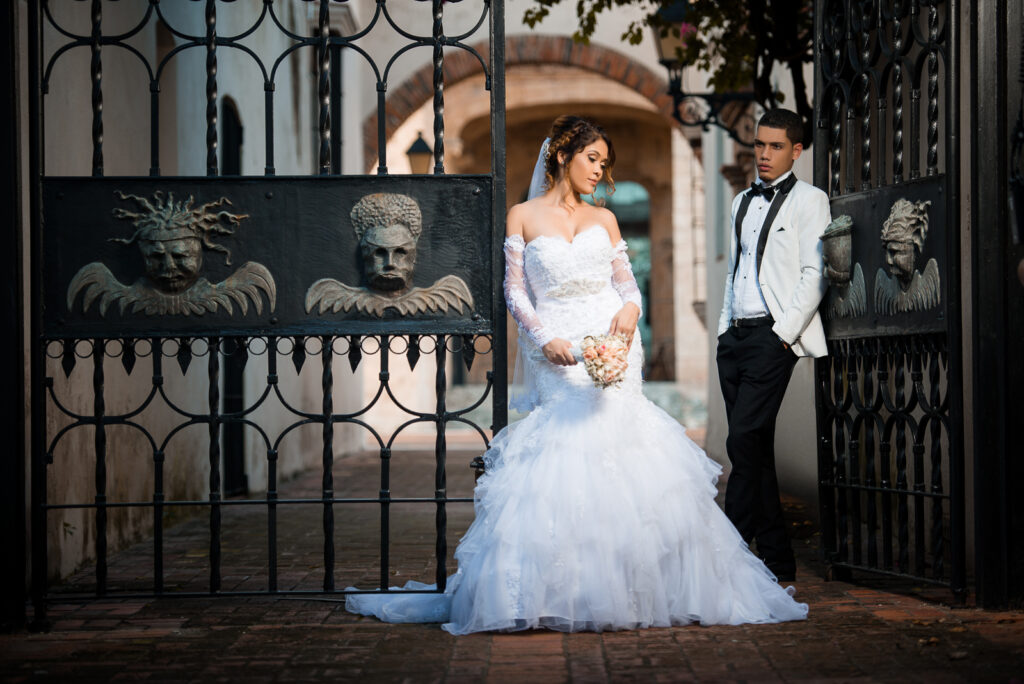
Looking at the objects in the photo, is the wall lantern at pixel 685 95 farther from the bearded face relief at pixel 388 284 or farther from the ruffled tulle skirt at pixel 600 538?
the ruffled tulle skirt at pixel 600 538

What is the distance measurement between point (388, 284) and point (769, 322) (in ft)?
6.07

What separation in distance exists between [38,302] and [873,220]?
143 inches

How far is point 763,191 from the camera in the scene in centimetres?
603

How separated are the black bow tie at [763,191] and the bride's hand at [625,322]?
122 centimetres

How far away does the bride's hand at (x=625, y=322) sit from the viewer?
5141mm


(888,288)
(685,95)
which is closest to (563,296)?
(888,288)

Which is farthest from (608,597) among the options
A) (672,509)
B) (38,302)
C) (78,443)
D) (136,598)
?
(78,443)

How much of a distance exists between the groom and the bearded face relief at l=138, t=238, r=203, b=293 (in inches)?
100

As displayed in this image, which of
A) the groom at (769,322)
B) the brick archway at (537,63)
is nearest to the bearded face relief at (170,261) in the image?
the groom at (769,322)

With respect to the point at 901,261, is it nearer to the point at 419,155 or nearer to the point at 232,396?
the point at 232,396

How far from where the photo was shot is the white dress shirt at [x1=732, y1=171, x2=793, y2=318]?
5.91 meters

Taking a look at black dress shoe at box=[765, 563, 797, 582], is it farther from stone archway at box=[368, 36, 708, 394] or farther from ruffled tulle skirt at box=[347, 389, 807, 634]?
stone archway at box=[368, 36, 708, 394]

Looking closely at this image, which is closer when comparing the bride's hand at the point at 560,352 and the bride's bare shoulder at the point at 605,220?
the bride's hand at the point at 560,352

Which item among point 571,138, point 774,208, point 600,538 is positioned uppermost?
point 571,138
